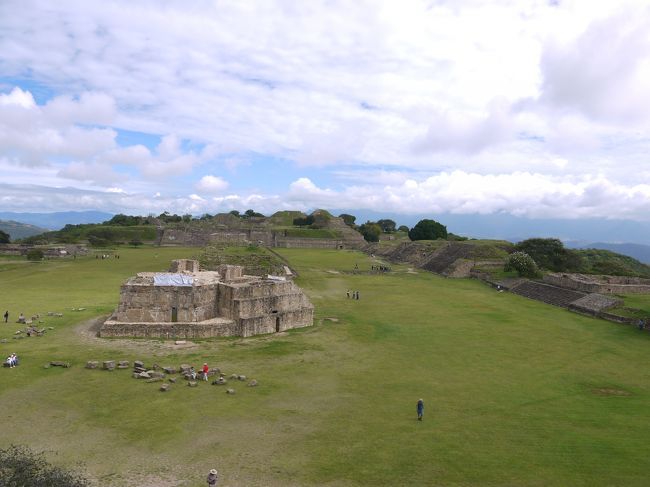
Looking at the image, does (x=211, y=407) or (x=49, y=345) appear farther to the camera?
(x=49, y=345)

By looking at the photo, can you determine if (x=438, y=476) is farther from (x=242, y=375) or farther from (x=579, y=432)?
(x=242, y=375)

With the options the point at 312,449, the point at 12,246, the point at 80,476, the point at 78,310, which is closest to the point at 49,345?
the point at 78,310

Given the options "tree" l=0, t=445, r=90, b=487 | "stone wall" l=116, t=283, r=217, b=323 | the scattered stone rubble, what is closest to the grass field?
the scattered stone rubble

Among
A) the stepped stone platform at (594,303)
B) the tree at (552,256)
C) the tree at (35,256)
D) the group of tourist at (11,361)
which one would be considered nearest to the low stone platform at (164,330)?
the group of tourist at (11,361)

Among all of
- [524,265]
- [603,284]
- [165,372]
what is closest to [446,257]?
[524,265]

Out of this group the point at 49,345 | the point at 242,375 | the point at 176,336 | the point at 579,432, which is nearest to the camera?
the point at 579,432

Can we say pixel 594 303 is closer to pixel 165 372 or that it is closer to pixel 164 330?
pixel 164 330
